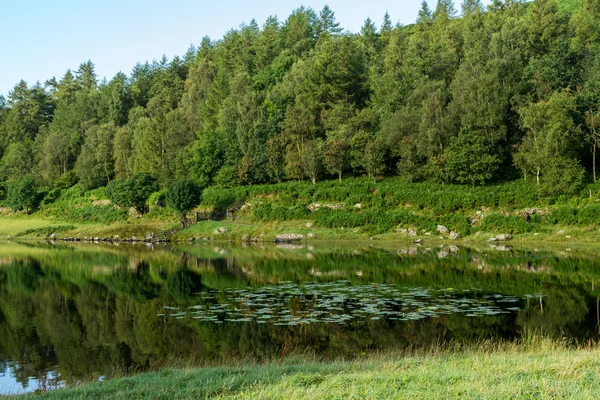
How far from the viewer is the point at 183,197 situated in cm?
7069

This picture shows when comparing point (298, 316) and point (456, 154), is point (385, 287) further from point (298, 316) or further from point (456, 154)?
point (456, 154)

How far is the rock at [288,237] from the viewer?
6009cm

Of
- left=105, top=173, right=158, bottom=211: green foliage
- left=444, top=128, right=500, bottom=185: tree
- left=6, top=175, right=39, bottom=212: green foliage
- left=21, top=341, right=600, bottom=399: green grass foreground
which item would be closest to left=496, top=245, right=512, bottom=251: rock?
left=444, top=128, right=500, bottom=185: tree

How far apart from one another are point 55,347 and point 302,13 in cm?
12449

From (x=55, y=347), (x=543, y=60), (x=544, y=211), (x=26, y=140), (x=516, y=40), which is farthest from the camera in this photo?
(x=26, y=140)

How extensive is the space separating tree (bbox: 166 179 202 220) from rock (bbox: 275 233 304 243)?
15759 mm

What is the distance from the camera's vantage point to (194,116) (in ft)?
341

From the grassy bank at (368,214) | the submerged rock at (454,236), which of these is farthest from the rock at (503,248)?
the submerged rock at (454,236)

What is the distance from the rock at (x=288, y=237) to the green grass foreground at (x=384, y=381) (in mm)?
46283

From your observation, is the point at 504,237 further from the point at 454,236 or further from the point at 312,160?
the point at 312,160

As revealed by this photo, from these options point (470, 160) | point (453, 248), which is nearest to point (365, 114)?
point (470, 160)

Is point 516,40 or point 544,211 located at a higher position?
point 516,40

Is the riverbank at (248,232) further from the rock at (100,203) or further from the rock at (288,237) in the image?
the rock at (100,203)

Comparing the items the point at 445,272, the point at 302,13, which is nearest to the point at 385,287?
the point at 445,272
